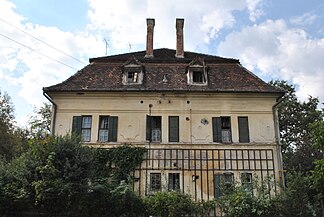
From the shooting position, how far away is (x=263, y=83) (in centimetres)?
2091

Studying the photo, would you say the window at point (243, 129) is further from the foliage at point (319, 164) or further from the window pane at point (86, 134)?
the window pane at point (86, 134)

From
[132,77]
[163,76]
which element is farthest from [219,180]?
[132,77]

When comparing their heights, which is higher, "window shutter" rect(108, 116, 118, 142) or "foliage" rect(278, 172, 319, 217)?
"window shutter" rect(108, 116, 118, 142)

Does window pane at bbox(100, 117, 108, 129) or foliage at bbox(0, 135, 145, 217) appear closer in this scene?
foliage at bbox(0, 135, 145, 217)

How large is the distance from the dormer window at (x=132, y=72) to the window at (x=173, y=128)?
3.45 meters

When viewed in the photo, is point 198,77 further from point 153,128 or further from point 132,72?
point 153,128

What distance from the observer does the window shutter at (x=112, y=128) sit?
19.4 metres

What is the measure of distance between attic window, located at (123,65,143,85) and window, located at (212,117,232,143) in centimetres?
554

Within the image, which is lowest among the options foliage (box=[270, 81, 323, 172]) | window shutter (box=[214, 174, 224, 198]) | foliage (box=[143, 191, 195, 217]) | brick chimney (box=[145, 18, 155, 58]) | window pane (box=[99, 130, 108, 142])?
foliage (box=[143, 191, 195, 217])

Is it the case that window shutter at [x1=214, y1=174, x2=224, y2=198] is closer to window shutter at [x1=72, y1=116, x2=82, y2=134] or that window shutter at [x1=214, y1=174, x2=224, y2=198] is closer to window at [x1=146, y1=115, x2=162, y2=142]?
window at [x1=146, y1=115, x2=162, y2=142]

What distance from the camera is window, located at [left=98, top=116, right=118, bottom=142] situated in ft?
63.7

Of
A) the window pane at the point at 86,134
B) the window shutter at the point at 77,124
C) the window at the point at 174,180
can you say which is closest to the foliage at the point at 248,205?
the window at the point at 174,180

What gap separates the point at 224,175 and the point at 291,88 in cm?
2060

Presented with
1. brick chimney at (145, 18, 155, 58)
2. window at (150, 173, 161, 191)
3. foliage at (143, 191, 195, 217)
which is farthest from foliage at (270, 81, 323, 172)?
foliage at (143, 191, 195, 217)
